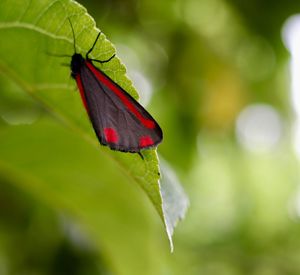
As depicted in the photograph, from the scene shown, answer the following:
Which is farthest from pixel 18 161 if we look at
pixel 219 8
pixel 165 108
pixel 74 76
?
pixel 219 8

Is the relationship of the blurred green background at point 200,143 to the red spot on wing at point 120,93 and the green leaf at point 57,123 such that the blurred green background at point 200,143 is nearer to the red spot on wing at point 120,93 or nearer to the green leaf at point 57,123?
the green leaf at point 57,123

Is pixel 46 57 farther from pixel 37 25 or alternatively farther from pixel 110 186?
pixel 110 186

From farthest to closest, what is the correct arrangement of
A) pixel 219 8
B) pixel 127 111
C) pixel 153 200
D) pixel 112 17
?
pixel 219 8
pixel 112 17
pixel 127 111
pixel 153 200

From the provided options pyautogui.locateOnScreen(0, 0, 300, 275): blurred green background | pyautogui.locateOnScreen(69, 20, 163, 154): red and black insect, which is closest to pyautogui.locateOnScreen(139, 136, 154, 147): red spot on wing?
pyautogui.locateOnScreen(69, 20, 163, 154): red and black insect

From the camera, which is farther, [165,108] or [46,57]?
[165,108]

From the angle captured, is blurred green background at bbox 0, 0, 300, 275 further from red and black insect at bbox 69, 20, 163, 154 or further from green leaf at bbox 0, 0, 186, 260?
red and black insect at bbox 69, 20, 163, 154

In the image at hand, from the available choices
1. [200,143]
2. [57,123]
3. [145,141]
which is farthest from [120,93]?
[200,143]
